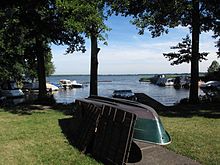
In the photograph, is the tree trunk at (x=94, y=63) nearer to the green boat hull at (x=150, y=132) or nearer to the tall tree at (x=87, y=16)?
the tall tree at (x=87, y=16)

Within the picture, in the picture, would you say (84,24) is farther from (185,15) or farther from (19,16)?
(185,15)

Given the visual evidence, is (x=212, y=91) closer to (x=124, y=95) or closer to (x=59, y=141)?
(x=124, y=95)

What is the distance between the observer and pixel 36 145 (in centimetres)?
1015

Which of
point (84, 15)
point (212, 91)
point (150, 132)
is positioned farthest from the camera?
point (212, 91)

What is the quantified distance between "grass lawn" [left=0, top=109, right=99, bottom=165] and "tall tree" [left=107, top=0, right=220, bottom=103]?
9.66 metres

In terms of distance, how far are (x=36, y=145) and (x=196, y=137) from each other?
470 centimetres

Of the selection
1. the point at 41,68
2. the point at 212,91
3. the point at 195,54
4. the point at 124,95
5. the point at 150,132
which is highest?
the point at 195,54

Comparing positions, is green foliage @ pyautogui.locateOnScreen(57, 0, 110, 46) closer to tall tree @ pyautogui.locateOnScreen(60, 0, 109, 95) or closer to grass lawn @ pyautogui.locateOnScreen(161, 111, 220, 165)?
tall tree @ pyautogui.locateOnScreen(60, 0, 109, 95)

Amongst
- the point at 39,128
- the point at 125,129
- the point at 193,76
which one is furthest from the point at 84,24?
the point at 125,129

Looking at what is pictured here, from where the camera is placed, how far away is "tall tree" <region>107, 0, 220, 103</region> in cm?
2064

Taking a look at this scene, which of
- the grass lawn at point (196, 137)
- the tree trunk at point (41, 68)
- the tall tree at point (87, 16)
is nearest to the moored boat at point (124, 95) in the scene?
the tree trunk at point (41, 68)

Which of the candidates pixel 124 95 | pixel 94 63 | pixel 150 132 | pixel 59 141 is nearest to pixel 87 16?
pixel 94 63

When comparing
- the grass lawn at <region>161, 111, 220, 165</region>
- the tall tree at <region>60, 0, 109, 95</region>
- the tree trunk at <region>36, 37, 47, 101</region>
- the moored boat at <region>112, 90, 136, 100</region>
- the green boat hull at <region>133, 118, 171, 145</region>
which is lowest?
the moored boat at <region>112, 90, 136, 100</region>

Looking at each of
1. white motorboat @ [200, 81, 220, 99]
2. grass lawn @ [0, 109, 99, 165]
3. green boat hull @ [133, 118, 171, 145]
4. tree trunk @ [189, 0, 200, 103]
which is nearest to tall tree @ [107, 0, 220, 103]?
tree trunk @ [189, 0, 200, 103]
